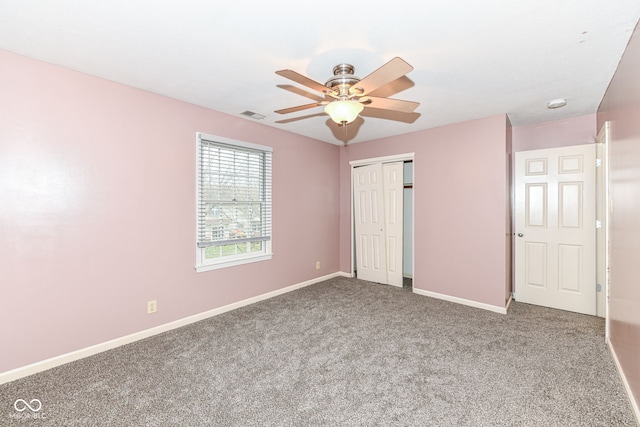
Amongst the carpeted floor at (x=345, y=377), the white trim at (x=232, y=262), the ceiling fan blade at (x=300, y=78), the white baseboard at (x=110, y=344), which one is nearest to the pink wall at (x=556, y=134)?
the carpeted floor at (x=345, y=377)

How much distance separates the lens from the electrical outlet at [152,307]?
9.48ft

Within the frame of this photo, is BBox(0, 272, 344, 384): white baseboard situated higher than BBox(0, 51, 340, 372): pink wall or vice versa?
BBox(0, 51, 340, 372): pink wall

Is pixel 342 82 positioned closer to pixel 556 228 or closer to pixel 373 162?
pixel 373 162

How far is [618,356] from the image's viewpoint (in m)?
2.28

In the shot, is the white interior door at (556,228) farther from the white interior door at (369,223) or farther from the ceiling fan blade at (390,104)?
the ceiling fan blade at (390,104)

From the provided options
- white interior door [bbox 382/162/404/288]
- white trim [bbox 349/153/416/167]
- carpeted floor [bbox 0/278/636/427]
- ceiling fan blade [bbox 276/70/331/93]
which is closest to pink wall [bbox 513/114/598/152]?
white trim [bbox 349/153/416/167]

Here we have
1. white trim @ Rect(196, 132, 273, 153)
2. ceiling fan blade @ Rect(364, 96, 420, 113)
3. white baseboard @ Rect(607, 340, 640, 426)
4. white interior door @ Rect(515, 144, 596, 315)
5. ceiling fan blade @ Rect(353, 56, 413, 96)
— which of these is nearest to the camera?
ceiling fan blade @ Rect(353, 56, 413, 96)

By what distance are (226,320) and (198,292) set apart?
17.6 inches

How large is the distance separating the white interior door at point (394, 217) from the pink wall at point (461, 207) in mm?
297

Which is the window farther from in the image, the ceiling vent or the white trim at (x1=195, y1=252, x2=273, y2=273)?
the ceiling vent

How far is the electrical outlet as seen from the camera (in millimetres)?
2889

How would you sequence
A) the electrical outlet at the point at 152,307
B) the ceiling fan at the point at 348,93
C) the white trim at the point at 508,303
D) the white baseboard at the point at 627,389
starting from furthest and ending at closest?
the white trim at the point at 508,303
the electrical outlet at the point at 152,307
the ceiling fan at the point at 348,93
the white baseboard at the point at 627,389

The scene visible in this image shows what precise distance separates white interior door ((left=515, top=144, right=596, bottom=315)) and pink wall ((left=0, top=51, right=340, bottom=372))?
3.76 metres

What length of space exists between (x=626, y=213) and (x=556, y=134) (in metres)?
2.14
